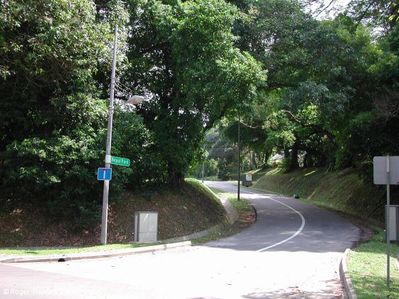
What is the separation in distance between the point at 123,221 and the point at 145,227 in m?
2.46

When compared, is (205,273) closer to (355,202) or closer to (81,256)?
(81,256)

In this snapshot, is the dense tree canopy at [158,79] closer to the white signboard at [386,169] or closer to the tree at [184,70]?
the tree at [184,70]

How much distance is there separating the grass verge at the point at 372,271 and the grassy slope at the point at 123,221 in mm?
8175

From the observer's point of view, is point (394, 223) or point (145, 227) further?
point (145, 227)

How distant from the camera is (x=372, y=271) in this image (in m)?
11.4

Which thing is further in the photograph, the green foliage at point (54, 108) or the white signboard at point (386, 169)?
the green foliage at point (54, 108)

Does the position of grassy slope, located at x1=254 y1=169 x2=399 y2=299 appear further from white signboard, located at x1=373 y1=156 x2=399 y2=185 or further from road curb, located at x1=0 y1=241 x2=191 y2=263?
road curb, located at x1=0 y1=241 x2=191 y2=263

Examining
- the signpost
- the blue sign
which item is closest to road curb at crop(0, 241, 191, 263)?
the blue sign

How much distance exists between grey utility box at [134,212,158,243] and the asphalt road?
1.59 metres

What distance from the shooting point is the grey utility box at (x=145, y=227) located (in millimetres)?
17469

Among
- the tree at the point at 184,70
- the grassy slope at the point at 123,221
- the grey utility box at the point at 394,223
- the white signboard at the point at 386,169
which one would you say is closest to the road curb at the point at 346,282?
the grey utility box at the point at 394,223

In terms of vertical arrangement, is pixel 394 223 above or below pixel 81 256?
above

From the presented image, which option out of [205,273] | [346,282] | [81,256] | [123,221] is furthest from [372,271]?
[123,221]

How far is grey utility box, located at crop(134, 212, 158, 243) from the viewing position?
57.3 feet
